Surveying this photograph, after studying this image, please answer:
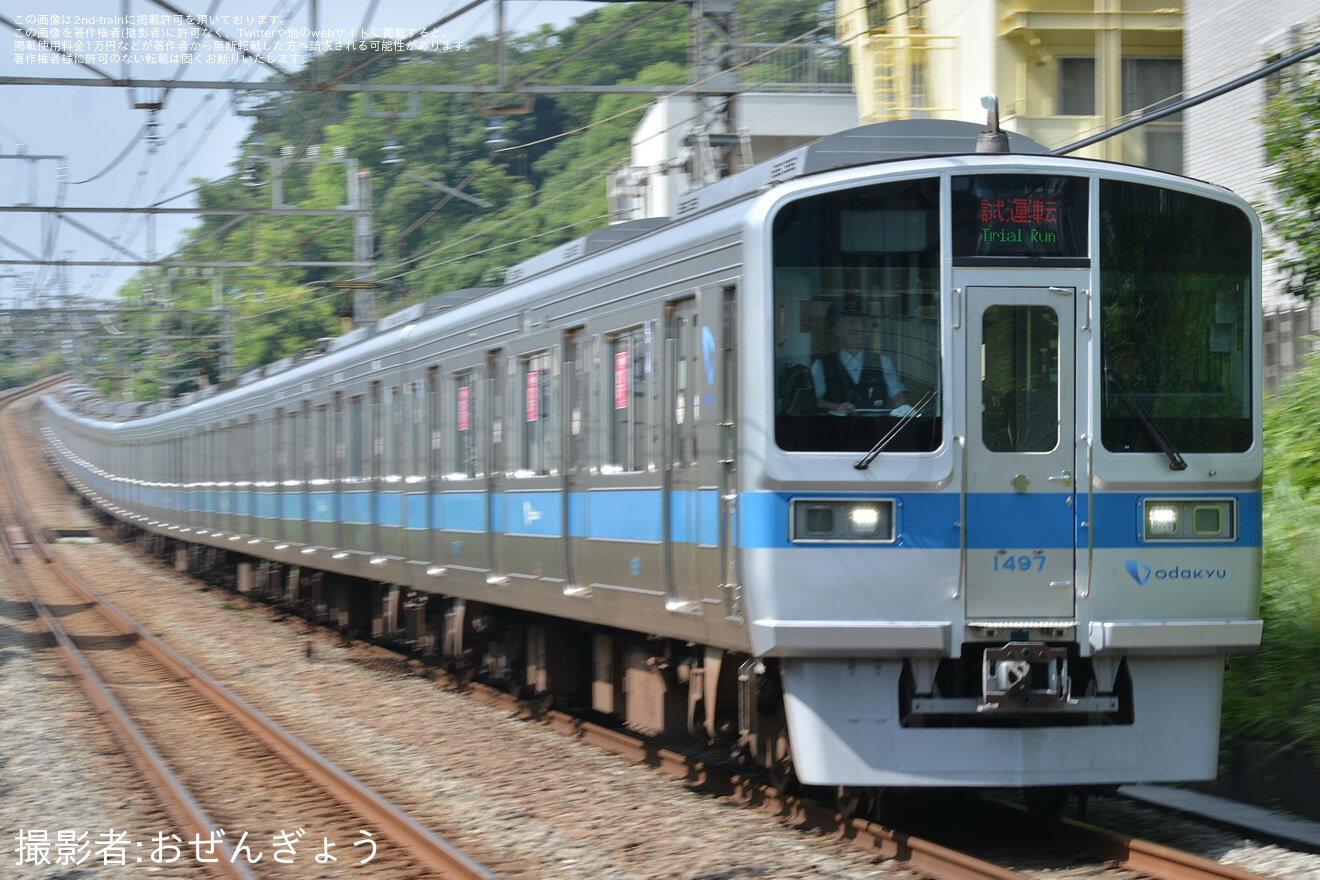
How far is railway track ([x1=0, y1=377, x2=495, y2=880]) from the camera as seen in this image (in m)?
7.14

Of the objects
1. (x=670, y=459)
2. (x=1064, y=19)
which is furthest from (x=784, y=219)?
(x=1064, y=19)

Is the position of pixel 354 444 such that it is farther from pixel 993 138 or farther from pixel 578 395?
pixel 993 138

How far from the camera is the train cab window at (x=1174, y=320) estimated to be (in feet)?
21.8

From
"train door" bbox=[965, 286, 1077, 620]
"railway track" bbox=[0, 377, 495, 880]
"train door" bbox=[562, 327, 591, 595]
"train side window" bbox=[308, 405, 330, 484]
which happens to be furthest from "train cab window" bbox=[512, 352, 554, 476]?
"train side window" bbox=[308, 405, 330, 484]

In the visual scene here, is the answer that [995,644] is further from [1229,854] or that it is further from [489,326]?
[489,326]

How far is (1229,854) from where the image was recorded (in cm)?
642

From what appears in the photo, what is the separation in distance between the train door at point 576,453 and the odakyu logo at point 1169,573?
348 centimetres

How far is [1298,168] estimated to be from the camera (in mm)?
9672

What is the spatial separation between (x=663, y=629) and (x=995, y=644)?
1977 mm

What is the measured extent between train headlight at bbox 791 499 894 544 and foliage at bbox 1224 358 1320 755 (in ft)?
7.60

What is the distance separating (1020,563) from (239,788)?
15.8ft

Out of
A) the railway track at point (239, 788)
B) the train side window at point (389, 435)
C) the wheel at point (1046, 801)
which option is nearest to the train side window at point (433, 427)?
the train side window at point (389, 435)

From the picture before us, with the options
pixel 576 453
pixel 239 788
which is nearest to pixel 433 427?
pixel 576 453

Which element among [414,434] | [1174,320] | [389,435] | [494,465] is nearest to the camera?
[1174,320]
